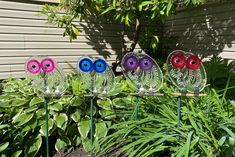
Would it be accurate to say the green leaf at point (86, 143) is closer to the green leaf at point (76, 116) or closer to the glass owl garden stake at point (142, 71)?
the green leaf at point (76, 116)

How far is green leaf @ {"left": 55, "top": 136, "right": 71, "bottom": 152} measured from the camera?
3.23 m

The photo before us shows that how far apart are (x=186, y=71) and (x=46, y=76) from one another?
120 cm

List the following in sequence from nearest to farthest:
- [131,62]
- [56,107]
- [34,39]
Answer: [131,62]
[56,107]
[34,39]

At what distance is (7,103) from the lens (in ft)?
11.3

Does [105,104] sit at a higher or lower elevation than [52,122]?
higher

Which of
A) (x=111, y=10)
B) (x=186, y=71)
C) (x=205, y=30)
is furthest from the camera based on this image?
(x=205, y=30)

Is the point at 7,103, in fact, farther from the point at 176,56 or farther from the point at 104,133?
the point at 176,56

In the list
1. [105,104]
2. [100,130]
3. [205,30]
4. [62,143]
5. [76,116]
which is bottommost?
[62,143]

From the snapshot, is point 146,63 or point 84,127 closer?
point 146,63

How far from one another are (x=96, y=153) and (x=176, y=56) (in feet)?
3.47

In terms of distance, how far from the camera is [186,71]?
2.50m

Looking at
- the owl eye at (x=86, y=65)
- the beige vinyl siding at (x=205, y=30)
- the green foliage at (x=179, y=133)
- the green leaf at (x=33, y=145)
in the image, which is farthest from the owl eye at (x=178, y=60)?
the beige vinyl siding at (x=205, y=30)

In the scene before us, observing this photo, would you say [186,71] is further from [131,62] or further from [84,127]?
[84,127]

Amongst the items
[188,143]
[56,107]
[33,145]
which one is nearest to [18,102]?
[56,107]
